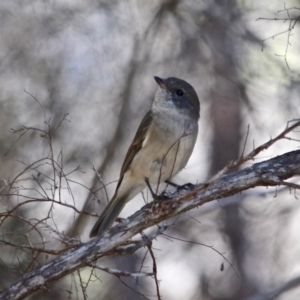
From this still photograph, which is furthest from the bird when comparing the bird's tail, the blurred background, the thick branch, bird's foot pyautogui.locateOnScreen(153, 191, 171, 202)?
the blurred background

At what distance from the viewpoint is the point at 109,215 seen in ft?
17.9

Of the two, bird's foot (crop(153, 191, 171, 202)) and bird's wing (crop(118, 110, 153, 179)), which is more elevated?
bird's wing (crop(118, 110, 153, 179))

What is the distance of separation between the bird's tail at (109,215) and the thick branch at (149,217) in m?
0.70

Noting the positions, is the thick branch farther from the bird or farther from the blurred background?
the blurred background

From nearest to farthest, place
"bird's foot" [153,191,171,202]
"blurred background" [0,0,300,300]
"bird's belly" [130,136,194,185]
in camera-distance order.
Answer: "bird's foot" [153,191,171,202] → "bird's belly" [130,136,194,185] → "blurred background" [0,0,300,300]

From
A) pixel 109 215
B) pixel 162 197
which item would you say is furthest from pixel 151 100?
pixel 162 197

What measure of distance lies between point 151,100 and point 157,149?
2.38 m

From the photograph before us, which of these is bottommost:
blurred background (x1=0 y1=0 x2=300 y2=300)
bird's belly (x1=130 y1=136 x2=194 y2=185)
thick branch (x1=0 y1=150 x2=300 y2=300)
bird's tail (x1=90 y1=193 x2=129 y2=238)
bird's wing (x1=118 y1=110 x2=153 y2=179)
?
thick branch (x1=0 y1=150 x2=300 y2=300)

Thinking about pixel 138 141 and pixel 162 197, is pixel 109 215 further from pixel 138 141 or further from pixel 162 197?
pixel 162 197

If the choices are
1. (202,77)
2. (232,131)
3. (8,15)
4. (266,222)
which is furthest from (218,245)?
(8,15)

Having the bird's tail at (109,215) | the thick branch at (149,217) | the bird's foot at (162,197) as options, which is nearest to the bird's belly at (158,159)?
the bird's tail at (109,215)

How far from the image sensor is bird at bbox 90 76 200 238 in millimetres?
5430

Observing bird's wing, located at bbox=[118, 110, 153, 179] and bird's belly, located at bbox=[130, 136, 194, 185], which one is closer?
bird's belly, located at bbox=[130, 136, 194, 185]

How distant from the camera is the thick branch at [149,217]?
419 cm
